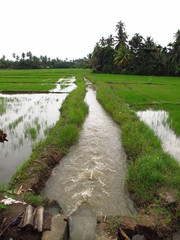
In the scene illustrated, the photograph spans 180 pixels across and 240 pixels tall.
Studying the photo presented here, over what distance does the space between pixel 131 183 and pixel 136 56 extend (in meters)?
35.2

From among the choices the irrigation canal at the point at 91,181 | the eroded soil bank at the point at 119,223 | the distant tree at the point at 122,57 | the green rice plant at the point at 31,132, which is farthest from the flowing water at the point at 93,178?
the distant tree at the point at 122,57

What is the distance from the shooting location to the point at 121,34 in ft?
122

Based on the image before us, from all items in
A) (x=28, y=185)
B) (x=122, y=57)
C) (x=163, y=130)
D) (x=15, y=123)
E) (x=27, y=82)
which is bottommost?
(x=28, y=185)

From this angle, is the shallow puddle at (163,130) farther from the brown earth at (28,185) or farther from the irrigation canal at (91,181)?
the brown earth at (28,185)

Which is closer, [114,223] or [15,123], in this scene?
[114,223]

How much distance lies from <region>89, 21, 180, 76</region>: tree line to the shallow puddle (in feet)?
84.1

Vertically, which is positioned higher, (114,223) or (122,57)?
(122,57)

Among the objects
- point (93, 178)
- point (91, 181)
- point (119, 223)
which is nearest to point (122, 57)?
point (93, 178)

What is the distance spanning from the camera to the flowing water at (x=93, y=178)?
3.28 meters

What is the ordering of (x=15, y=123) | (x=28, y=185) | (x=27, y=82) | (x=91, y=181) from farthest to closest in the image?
(x=27, y=82), (x=15, y=123), (x=91, y=181), (x=28, y=185)

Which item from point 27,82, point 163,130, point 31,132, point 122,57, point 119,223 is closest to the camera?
point 119,223

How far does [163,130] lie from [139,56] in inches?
1196

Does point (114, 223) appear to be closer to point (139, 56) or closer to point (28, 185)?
point (28, 185)

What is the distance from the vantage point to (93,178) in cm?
395
